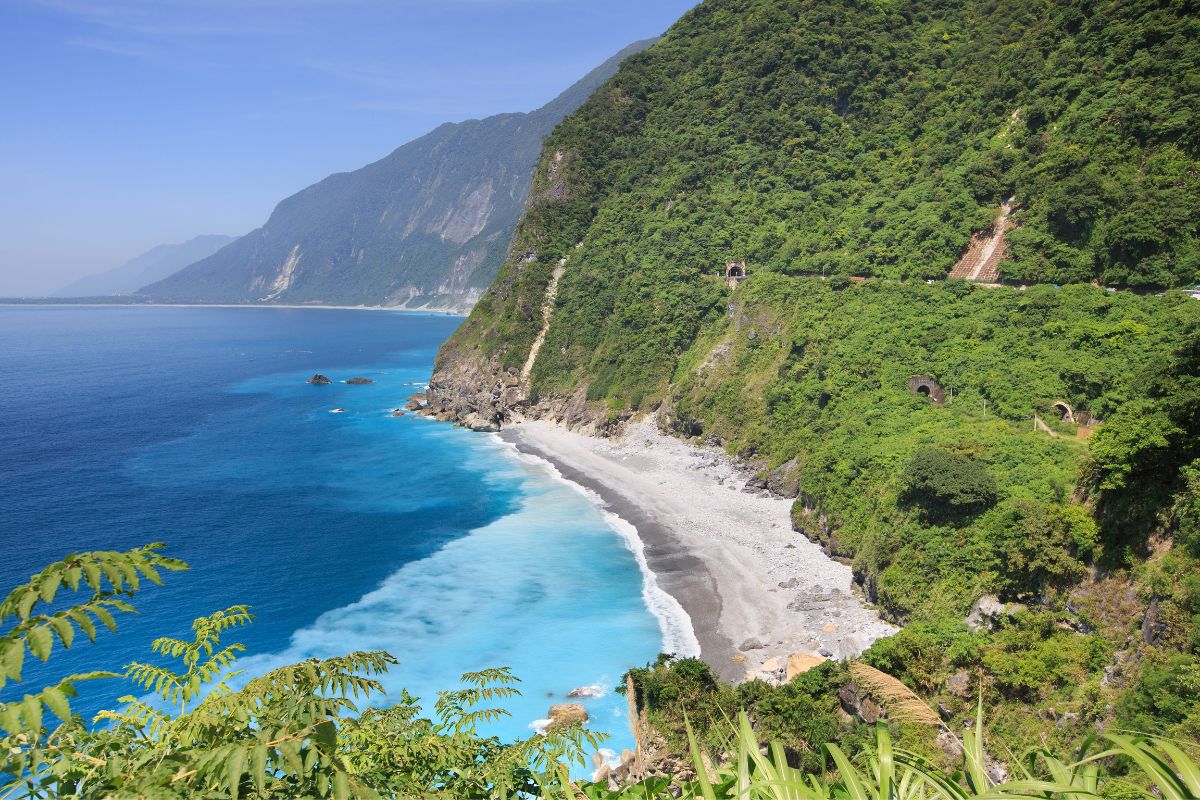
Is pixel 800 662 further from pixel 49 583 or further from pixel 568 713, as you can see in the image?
pixel 49 583

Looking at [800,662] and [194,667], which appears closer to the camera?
[194,667]

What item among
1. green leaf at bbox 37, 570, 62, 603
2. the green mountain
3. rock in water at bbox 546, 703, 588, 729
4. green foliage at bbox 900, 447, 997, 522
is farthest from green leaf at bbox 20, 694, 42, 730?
green foliage at bbox 900, 447, 997, 522

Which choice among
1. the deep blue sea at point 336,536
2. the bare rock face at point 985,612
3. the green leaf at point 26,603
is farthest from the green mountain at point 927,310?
the green leaf at point 26,603

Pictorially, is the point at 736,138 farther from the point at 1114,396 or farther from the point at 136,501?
the point at 136,501

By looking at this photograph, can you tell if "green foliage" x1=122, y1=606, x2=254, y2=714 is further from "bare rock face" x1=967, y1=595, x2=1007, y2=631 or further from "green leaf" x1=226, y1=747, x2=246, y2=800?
"bare rock face" x1=967, y1=595, x2=1007, y2=631

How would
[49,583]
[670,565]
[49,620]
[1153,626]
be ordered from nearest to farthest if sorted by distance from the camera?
[49,620] < [49,583] < [1153,626] < [670,565]

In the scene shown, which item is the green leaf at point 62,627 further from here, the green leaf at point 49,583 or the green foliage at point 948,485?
the green foliage at point 948,485

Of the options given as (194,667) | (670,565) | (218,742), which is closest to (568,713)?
(670,565)

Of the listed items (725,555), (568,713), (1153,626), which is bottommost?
(568,713)
